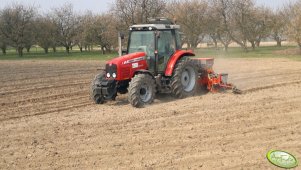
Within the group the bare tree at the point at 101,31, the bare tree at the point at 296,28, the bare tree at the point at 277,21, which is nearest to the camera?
the bare tree at the point at 296,28

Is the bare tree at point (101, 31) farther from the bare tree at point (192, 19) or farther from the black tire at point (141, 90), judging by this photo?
the black tire at point (141, 90)

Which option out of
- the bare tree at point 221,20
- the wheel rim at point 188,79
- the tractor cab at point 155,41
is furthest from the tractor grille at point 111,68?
the bare tree at point 221,20

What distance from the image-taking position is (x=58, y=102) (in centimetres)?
1149

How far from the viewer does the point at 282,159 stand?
575cm

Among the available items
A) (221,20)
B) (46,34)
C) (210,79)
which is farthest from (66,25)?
(210,79)

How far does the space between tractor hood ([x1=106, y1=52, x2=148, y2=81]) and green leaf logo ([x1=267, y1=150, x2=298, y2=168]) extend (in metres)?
4.86

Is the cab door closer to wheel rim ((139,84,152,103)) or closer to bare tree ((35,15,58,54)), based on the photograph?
wheel rim ((139,84,152,103))

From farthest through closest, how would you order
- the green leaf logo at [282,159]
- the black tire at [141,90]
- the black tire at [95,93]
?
1. the black tire at [95,93]
2. the black tire at [141,90]
3. the green leaf logo at [282,159]

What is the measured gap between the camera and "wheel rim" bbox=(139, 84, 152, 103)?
33.0 ft

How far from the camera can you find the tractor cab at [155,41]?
10.5 m

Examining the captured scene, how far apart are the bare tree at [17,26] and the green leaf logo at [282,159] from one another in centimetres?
4496

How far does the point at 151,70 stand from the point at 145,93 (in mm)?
849

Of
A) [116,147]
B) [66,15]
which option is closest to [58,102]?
[116,147]

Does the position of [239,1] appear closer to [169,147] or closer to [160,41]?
[160,41]
